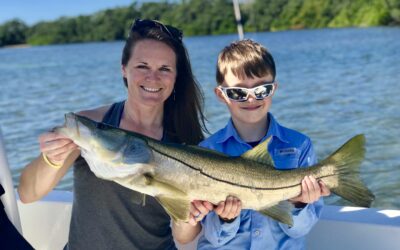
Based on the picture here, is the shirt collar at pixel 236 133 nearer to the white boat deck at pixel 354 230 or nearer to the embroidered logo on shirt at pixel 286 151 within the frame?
the embroidered logo on shirt at pixel 286 151

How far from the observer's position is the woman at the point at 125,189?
9.24 ft

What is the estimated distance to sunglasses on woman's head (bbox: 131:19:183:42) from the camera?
10.2ft

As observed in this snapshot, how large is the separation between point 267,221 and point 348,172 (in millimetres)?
521

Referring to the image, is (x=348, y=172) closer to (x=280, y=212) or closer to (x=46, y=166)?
(x=280, y=212)

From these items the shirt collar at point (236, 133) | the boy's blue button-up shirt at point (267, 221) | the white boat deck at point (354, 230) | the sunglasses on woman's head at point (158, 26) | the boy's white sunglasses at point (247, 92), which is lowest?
the white boat deck at point (354, 230)

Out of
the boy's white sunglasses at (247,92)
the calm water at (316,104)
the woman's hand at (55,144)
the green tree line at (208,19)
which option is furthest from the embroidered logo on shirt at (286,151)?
the green tree line at (208,19)

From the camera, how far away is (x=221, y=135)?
3.00 meters

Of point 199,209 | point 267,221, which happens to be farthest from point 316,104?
point 199,209

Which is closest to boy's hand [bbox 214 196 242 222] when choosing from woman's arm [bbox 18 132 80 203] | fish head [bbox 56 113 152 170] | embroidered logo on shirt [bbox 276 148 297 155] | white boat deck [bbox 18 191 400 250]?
fish head [bbox 56 113 152 170]

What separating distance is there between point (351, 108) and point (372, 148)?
4.16m

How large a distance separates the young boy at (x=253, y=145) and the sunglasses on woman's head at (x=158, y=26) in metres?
0.31

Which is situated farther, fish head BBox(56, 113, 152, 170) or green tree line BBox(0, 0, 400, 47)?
green tree line BBox(0, 0, 400, 47)

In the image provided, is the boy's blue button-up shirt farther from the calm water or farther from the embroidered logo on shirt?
the calm water

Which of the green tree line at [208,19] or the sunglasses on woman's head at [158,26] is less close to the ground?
the sunglasses on woman's head at [158,26]
